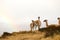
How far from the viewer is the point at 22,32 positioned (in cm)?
3569

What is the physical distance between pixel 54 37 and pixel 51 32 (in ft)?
5.25

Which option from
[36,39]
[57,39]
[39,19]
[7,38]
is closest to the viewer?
[57,39]

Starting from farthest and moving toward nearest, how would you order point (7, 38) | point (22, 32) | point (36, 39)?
point (22, 32) < point (7, 38) < point (36, 39)

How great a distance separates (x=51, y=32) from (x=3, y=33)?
998cm

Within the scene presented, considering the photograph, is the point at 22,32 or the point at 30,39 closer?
the point at 30,39

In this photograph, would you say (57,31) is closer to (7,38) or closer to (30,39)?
(30,39)

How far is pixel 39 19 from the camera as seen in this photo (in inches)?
1495

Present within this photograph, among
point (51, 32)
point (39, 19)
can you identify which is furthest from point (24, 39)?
point (39, 19)

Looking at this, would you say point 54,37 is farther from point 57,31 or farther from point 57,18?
point 57,18

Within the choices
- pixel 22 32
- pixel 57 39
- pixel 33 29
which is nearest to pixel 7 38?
pixel 22 32

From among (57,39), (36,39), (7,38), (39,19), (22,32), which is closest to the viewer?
(57,39)

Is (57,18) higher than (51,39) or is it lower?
higher

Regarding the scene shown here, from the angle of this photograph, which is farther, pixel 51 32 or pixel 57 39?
pixel 51 32

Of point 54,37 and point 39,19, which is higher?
point 39,19
